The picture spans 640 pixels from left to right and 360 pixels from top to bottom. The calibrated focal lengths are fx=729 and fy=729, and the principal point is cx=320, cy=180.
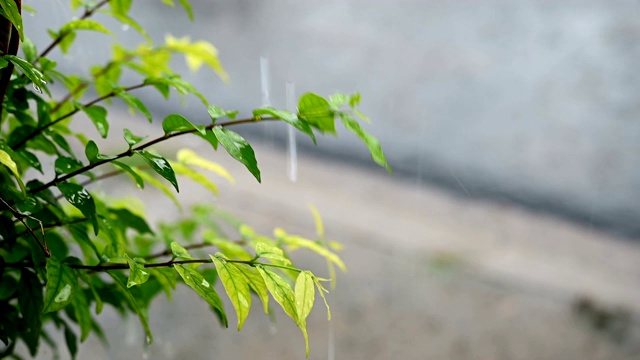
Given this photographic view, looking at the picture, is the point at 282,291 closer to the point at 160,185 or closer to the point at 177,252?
the point at 177,252

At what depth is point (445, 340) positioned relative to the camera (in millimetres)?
1670

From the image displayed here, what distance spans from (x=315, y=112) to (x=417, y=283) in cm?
136

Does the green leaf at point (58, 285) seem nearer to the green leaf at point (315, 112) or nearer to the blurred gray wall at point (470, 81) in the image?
the green leaf at point (315, 112)

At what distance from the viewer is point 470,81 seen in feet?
8.54

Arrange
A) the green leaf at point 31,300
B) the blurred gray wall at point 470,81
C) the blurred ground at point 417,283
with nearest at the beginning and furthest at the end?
1. the green leaf at point 31,300
2. the blurred ground at point 417,283
3. the blurred gray wall at point 470,81

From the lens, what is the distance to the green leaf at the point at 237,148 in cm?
51

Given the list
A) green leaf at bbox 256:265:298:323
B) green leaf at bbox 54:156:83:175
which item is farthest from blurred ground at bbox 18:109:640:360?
green leaf at bbox 256:265:298:323

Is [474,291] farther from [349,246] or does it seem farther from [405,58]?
[405,58]

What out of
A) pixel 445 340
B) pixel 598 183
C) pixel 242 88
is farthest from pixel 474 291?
pixel 242 88

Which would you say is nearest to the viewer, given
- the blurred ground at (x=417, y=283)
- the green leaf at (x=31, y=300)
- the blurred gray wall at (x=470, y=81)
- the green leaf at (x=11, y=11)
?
the green leaf at (x=11, y=11)

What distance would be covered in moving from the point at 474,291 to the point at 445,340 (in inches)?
8.0

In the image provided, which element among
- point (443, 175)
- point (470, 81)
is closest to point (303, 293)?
point (443, 175)

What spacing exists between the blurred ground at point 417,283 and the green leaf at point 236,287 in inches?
38.0

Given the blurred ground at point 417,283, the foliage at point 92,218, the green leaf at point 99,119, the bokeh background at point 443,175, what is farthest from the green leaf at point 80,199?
the blurred ground at point 417,283
